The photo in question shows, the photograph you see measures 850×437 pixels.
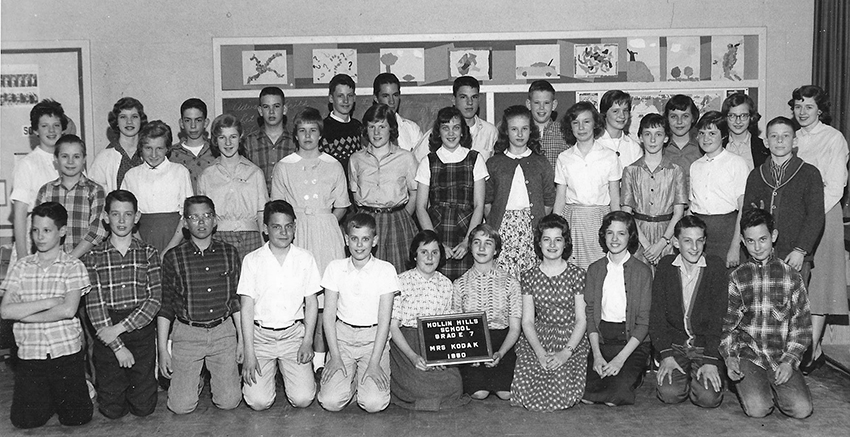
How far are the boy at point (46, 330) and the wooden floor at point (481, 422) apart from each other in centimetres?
11

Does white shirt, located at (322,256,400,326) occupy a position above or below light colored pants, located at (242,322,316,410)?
above

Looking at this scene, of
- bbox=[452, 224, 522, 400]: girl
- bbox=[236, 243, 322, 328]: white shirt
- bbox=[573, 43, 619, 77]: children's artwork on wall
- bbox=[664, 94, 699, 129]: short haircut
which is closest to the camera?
bbox=[236, 243, 322, 328]: white shirt

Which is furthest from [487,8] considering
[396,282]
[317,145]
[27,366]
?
[27,366]

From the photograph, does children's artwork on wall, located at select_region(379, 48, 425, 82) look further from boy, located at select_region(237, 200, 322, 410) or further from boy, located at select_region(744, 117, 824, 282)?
boy, located at select_region(744, 117, 824, 282)

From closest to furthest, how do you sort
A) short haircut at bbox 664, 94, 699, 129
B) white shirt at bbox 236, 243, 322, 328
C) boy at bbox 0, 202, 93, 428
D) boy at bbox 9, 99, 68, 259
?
boy at bbox 0, 202, 93, 428 → white shirt at bbox 236, 243, 322, 328 → boy at bbox 9, 99, 68, 259 → short haircut at bbox 664, 94, 699, 129

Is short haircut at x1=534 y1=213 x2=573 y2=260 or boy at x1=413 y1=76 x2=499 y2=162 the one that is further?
boy at x1=413 y1=76 x2=499 y2=162

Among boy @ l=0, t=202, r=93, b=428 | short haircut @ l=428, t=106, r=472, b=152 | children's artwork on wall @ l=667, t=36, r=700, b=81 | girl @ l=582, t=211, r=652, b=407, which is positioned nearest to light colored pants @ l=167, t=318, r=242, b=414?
boy @ l=0, t=202, r=93, b=428

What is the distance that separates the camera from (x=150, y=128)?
4.84 meters

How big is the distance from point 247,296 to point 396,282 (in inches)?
32.2

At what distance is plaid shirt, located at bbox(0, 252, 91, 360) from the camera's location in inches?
161

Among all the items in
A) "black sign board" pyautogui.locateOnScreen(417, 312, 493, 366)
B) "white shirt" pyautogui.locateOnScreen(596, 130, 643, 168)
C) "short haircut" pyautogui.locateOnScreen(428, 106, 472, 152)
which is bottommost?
"black sign board" pyautogui.locateOnScreen(417, 312, 493, 366)

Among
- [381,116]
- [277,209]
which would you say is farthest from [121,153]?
[381,116]

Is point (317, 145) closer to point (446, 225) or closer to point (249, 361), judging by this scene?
point (446, 225)

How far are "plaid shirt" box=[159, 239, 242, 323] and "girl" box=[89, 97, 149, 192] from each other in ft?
2.91
